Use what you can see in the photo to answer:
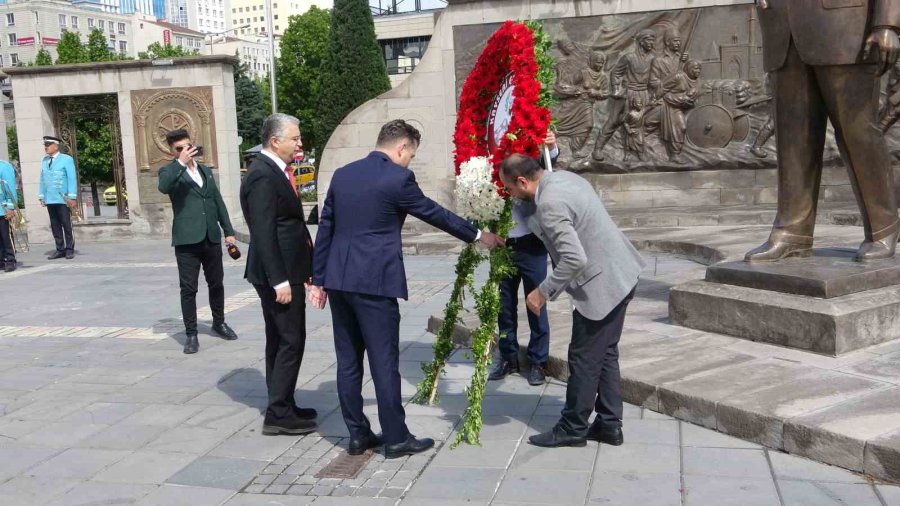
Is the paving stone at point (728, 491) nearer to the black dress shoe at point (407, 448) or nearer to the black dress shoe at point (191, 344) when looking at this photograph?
the black dress shoe at point (407, 448)

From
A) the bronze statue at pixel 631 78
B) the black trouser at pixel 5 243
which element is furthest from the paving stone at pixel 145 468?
the bronze statue at pixel 631 78

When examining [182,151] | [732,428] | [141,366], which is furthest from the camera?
[182,151]

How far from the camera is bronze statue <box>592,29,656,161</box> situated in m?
13.4

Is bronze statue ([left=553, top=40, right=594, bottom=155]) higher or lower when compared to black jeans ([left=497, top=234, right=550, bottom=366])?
higher

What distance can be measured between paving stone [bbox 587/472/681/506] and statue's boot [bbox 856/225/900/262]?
9.75 ft

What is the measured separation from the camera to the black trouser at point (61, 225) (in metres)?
14.0

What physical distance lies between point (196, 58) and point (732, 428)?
42.7 feet

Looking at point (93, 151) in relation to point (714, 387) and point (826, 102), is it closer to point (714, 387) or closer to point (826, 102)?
point (826, 102)

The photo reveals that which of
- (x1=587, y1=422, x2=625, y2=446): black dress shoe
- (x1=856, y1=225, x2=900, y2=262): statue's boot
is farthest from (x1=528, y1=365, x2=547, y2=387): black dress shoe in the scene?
(x1=856, y1=225, x2=900, y2=262): statue's boot

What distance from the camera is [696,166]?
1355cm

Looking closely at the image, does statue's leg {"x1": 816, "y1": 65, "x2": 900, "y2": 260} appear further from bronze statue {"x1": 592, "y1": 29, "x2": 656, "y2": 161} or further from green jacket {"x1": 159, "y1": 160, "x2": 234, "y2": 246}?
bronze statue {"x1": 592, "y1": 29, "x2": 656, "y2": 161}

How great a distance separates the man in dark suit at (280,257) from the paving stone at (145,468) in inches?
22.3

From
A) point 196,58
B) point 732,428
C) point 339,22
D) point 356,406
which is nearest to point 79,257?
point 196,58

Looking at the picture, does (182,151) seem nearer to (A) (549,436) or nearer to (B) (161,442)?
(B) (161,442)
